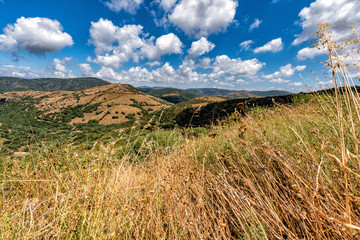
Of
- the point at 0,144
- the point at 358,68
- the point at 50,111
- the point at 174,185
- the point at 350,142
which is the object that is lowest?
the point at 50,111

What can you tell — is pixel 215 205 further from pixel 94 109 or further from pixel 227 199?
pixel 94 109

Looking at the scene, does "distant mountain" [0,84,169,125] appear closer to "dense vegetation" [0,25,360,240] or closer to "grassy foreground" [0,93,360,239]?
"dense vegetation" [0,25,360,240]

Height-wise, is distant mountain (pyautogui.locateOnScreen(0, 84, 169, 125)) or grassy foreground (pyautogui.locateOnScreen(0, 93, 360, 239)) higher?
grassy foreground (pyautogui.locateOnScreen(0, 93, 360, 239))

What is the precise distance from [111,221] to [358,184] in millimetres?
2392

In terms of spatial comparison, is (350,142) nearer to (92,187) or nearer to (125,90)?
(92,187)

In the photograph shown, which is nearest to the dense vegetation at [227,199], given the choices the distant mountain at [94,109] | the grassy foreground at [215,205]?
the grassy foreground at [215,205]

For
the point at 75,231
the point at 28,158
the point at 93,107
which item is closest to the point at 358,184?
the point at 75,231

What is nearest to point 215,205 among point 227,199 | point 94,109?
point 227,199

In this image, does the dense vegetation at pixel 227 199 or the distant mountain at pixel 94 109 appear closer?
the dense vegetation at pixel 227 199

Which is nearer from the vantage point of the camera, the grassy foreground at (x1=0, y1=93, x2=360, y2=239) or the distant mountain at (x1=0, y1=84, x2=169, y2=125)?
the grassy foreground at (x1=0, y1=93, x2=360, y2=239)

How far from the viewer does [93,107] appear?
92.2m

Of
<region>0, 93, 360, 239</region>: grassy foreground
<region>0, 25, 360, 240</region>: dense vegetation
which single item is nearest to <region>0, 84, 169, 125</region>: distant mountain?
<region>0, 25, 360, 240</region>: dense vegetation

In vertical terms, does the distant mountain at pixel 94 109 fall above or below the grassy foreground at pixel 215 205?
below

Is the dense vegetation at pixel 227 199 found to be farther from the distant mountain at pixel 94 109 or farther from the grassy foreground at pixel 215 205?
the distant mountain at pixel 94 109
